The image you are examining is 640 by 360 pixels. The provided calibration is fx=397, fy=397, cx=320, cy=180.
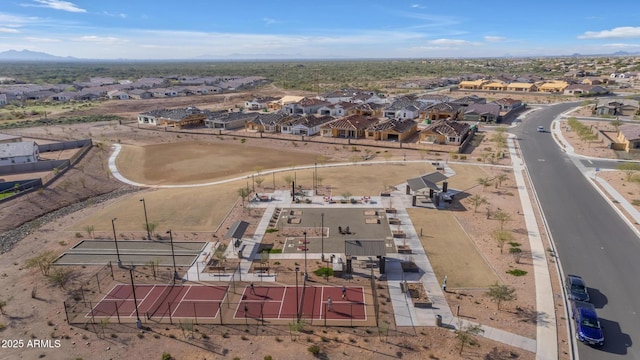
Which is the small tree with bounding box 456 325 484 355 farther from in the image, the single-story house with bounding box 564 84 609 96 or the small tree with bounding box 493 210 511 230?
the single-story house with bounding box 564 84 609 96

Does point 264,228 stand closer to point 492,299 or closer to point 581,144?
point 492,299

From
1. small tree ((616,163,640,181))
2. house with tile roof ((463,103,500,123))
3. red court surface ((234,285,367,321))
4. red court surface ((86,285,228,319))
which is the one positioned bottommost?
red court surface ((86,285,228,319))

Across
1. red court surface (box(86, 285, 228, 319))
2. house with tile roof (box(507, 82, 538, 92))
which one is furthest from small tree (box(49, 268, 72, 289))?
house with tile roof (box(507, 82, 538, 92))

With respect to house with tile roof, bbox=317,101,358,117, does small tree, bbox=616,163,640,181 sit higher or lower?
lower

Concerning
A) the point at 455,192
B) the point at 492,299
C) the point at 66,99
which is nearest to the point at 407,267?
the point at 492,299

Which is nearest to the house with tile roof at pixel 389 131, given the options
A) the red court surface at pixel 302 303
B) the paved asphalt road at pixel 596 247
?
the paved asphalt road at pixel 596 247

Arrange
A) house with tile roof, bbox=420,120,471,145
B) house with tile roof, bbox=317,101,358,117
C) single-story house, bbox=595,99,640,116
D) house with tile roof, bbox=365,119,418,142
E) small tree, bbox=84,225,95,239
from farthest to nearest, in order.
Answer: house with tile roof, bbox=317,101,358,117 < single-story house, bbox=595,99,640,116 < house with tile roof, bbox=365,119,418,142 < house with tile roof, bbox=420,120,471,145 < small tree, bbox=84,225,95,239
